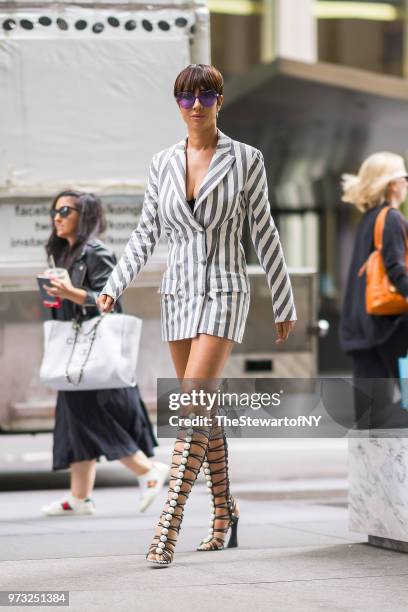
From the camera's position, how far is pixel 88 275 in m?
8.12

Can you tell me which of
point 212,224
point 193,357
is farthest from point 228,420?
point 212,224

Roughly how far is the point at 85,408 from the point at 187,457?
2.32m

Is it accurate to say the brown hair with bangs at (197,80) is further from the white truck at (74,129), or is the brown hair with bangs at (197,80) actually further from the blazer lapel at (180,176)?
the white truck at (74,129)

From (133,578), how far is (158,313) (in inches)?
158

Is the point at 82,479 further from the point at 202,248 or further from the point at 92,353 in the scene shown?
the point at 202,248

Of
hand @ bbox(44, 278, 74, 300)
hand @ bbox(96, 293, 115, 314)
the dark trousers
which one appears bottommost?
the dark trousers

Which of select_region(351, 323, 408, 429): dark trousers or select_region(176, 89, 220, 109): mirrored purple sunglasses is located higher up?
select_region(176, 89, 220, 109): mirrored purple sunglasses

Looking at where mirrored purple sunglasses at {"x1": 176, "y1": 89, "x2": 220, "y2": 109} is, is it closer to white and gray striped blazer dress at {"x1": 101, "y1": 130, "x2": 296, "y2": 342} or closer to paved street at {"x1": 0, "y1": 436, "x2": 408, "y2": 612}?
white and gray striped blazer dress at {"x1": 101, "y1": 130, "x2": 296, "y2": 342}

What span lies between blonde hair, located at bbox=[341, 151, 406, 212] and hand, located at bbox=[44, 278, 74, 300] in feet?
7.44

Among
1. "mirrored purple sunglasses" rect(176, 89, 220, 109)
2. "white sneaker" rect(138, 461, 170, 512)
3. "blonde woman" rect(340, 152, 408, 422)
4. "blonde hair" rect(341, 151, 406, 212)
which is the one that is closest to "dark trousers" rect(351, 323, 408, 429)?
"blonde woman" rect(340, 152, 408, 422)

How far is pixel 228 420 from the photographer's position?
641cm

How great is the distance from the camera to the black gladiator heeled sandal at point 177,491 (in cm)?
597

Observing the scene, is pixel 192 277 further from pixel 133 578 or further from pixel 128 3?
pixel 128 3

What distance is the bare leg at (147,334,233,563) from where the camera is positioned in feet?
19.6
